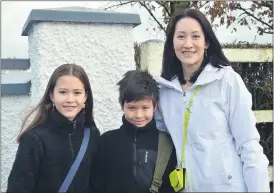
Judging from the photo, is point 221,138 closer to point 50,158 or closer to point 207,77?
point 207,77

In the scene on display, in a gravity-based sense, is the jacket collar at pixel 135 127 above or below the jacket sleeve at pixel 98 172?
above

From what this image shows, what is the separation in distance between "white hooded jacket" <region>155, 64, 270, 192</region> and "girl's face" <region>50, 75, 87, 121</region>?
23.4 inches

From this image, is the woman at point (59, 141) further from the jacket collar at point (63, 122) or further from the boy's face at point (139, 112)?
the boy's face at point (139, 112)

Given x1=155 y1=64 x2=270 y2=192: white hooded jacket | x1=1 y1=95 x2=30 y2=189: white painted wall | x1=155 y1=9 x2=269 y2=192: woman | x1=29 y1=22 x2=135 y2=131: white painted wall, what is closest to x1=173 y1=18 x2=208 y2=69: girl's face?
x1=155 y1=9 x2=269 y2=192: woman

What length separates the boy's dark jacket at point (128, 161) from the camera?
2555mm

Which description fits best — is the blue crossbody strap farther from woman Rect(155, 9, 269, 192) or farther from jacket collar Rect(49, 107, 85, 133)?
woman Rect(155, 9, 269, 192)

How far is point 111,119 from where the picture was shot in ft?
11.2

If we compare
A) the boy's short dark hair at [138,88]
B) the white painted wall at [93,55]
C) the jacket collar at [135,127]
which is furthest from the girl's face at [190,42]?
the white painted wall at [93,55]

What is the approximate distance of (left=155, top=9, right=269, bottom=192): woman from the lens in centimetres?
231

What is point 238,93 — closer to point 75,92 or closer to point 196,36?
point 196,36

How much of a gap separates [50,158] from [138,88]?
66 centimetres

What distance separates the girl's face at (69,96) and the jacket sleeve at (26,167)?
0.85 feet

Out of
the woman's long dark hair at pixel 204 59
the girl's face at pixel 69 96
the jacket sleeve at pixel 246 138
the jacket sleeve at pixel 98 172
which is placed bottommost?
the jacket sleeve at pixel 98 172

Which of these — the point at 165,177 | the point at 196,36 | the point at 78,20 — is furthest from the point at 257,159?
the point at 78,20
